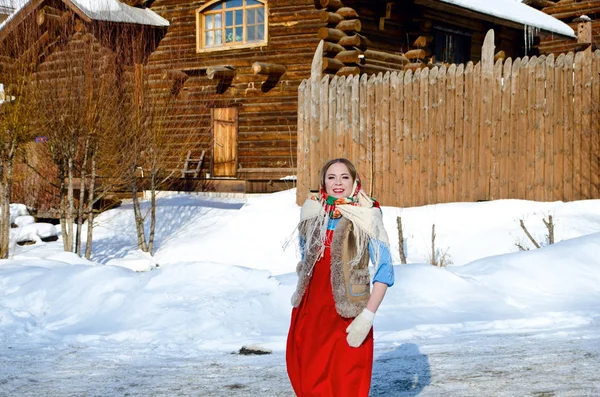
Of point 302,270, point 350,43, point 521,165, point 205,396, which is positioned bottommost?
point 205,396

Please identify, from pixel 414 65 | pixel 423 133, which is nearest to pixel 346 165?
pixel 423 133

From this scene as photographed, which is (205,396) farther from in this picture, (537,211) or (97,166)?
(97,166)

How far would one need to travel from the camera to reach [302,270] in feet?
12.9

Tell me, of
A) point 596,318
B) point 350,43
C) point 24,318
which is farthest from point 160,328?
point 350,43

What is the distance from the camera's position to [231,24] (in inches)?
719

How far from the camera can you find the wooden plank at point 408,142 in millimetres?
11750

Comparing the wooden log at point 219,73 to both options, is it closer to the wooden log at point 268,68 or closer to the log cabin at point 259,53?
the log cabin at point 259,53

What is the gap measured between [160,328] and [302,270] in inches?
122

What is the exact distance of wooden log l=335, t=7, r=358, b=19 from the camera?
16.5 m

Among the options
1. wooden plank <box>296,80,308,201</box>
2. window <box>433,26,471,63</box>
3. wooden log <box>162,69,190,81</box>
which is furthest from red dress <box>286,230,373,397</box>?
window <box>433,26,471,63</box>

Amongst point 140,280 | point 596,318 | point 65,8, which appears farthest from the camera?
point 65,8

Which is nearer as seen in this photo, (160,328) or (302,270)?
(302,270)

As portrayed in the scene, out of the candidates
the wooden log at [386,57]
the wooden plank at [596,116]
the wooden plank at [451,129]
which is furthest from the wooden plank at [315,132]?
the wooden log at [386,57]

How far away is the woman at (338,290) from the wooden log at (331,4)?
13257 millimetres
